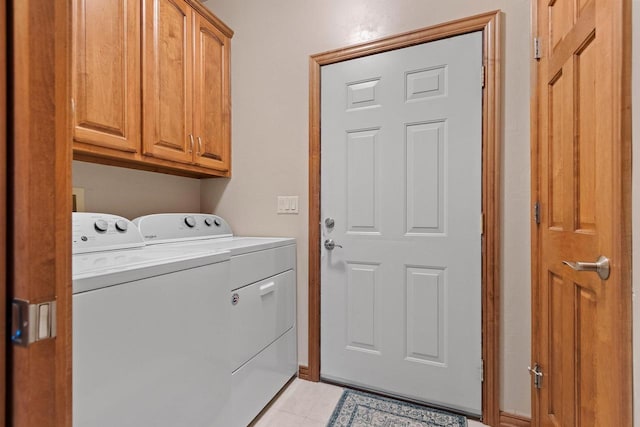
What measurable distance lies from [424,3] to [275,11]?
3.04 ft

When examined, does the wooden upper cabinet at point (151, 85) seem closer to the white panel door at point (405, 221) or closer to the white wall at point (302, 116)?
the white wall at point (302, 116)

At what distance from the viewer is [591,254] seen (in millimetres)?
926

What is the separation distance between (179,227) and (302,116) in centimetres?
98

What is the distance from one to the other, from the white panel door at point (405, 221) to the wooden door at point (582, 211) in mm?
293

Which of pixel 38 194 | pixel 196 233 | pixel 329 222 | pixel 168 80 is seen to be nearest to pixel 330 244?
pixel 329 222

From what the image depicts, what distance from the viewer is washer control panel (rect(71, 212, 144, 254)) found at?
1230 millimetres

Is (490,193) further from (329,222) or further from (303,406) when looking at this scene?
(303,406)

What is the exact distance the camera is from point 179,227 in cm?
182

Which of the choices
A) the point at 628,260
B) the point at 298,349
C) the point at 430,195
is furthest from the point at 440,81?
the point at 298,349

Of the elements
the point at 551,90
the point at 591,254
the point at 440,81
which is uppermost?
the point at 440,81

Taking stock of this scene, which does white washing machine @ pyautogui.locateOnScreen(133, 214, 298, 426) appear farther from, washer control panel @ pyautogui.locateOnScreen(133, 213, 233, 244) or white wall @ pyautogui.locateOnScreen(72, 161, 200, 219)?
white wall @ pyautogui.locateOnScreen(72, 161, 200, 219)

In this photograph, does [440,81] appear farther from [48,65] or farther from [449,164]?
[48,65]

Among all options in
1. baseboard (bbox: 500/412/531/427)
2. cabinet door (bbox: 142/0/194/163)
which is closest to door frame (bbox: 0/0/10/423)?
cabinet door (bbox: 142/0/194/163)

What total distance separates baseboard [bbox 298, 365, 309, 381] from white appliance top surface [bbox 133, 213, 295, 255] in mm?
776
